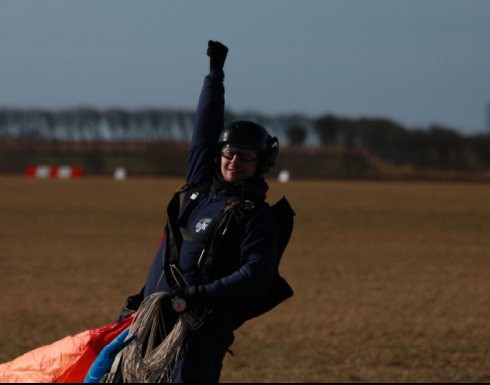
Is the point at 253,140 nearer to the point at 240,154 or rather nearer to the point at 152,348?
the point at 240,154

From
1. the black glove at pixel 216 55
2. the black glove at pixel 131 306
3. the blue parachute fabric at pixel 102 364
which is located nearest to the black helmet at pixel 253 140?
the black glove at pixel 216 55

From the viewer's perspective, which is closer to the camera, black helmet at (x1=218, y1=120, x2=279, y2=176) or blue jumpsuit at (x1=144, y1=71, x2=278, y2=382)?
blue jumpsuit at (x1=144, y1=71, x2=278, y2=382)

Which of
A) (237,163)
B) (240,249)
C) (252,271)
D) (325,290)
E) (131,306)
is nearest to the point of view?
(252,271)

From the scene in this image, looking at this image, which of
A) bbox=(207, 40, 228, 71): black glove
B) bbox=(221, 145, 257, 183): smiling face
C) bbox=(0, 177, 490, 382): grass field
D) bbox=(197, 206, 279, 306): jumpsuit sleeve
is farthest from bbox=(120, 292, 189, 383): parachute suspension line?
bbox=(0, 177, 490, 382): grass field

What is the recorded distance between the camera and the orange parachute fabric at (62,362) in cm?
382

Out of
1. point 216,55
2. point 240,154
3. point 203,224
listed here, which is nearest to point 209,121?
point 216,55

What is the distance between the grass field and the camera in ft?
29.9

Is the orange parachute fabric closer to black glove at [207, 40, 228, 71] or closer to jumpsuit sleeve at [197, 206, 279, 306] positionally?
jumpsuit sleeve at [197, 206, 279, 306]

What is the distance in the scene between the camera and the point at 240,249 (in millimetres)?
3881

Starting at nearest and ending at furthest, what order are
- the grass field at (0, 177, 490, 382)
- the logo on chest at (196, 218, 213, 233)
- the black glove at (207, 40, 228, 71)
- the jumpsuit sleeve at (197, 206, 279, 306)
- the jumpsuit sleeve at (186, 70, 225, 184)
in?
the jumpsuit sleeve at (197, 206, 279, 306) < the logo on chest at (196, 218, 213, 233) < the jumpsuit sleeve at (186, 70, 225, 184) < the black glove at (207, 40, 228, 71) < the grass field at (0, 177, 490, 382)

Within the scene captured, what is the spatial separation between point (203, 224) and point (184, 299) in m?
0.32

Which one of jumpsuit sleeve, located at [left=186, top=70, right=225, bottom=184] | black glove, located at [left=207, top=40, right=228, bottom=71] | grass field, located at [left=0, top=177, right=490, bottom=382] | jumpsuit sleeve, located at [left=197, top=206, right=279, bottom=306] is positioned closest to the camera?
jumpsuit sleeve, located at [left=197, top=206, right=279, bottom=306]

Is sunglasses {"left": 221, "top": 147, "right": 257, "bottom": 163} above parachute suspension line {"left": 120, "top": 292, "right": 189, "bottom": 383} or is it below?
above

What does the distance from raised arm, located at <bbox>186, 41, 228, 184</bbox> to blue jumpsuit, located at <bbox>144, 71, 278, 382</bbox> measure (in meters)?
0.11
